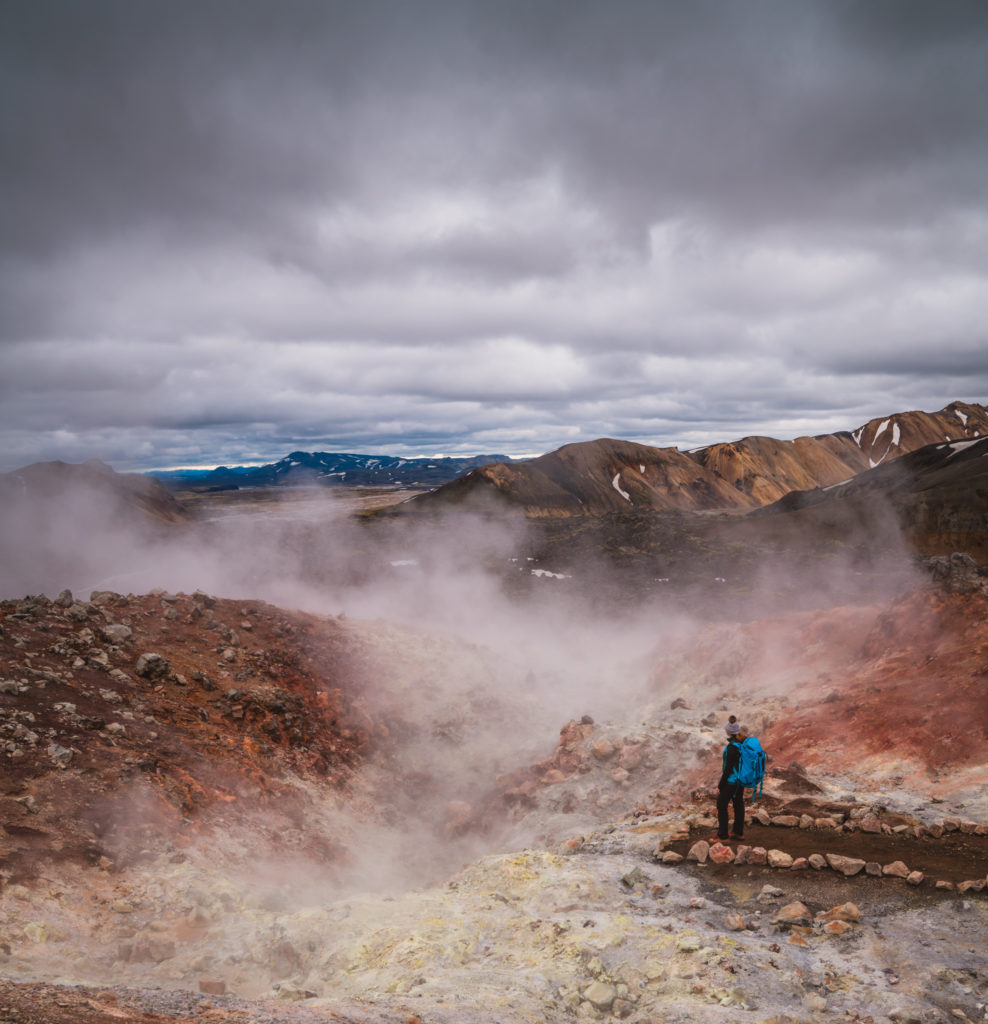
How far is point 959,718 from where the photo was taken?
1083cm

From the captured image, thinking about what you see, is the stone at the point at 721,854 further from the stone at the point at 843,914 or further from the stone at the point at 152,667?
the stone at the point at 152,667

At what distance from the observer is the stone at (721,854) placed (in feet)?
26.3

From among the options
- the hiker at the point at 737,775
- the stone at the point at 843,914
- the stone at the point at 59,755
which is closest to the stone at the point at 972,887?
the stone at the point at 843,914

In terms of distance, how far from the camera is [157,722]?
10773mm

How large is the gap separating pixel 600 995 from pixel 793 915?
8.09ft

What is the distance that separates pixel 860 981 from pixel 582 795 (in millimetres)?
7051

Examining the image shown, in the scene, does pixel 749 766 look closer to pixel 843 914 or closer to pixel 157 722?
pixel 843 914

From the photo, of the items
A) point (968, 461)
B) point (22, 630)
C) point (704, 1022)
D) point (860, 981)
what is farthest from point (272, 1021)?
point (968, 461)

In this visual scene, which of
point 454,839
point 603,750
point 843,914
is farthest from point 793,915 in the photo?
point 454,839

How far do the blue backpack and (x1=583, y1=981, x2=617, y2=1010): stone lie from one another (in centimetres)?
393

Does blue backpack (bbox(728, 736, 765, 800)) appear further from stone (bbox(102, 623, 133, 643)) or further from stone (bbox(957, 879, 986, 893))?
stone (bbox(102, 623, 133, 643))

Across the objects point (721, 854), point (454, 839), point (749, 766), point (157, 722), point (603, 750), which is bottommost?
point (454, 839)

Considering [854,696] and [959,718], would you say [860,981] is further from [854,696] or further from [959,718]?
[854,696]

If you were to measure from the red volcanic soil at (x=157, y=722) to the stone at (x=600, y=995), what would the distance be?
5511mm
